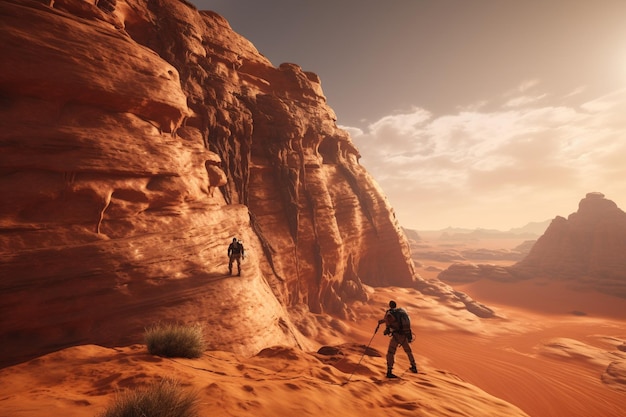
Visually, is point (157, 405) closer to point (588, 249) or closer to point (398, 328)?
point (398, 328)

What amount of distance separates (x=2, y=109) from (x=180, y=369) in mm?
9795

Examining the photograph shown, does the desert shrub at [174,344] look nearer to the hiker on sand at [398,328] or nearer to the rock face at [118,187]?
the rock face at [118,187]

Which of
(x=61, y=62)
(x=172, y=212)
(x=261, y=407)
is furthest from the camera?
(x=172, y=212)

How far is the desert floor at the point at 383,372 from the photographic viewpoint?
4.25m

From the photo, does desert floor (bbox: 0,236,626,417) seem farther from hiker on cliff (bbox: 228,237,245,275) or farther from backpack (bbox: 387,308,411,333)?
hiker on cliff (bbox: 228,237,245,275)

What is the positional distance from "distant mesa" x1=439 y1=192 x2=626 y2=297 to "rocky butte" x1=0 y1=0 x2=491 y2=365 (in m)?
39.5

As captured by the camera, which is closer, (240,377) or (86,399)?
(86,399)

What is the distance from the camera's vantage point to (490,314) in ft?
83.8

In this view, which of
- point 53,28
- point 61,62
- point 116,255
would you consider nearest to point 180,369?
point 116,255

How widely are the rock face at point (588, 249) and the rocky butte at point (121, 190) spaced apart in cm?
4366

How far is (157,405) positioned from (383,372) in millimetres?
6424

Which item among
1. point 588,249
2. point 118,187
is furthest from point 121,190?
point 588,249

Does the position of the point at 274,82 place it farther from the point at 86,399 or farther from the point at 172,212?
the point at 86,399

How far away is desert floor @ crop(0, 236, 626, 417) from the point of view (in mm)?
4250
